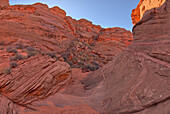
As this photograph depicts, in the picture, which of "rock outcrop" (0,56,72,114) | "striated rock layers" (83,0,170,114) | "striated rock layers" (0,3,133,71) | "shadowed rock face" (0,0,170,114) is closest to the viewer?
"striated rock layers" (83,0,170,114)

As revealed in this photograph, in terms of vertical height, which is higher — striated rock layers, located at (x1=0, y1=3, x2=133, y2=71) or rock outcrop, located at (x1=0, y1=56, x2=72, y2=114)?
striated rock layers, located at (x1=0, y1=3, x2=133, y2=71)

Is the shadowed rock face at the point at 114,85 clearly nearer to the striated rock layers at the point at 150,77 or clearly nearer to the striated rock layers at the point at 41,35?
the striated rock layers at the point at 150,77

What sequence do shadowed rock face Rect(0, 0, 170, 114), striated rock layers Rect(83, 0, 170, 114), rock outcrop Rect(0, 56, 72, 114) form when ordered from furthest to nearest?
rock outcrop Rect(0, 56, 72, 114)
shadowed rock face Rect(0, 0, 170, 114)
striated rock layers Rect(83, 0, 170, 114)

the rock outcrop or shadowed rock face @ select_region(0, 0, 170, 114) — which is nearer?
shadowed rock face @ select_region(0, 0, 170, 114)

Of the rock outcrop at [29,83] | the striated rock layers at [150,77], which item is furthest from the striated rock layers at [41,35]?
the striated rock layers at [150,77]

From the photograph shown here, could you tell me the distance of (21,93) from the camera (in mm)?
3572

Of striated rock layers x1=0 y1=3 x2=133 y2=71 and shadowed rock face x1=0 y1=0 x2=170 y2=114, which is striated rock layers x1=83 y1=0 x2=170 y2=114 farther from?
striated rock layers x1=0 y1=3 x2=133 y2=71

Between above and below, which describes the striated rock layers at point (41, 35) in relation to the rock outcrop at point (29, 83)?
above

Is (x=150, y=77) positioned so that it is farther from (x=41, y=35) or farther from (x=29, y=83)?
(x=41, y=35)

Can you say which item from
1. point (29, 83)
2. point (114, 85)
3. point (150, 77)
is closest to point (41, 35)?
point (29, 83)

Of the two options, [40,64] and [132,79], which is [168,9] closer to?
[132,79]

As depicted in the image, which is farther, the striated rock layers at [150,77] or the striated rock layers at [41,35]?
the striated rock layers at [41,35]

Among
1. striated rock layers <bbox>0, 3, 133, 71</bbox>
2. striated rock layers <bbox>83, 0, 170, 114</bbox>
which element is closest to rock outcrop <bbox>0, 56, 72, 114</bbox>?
striated rock layers <bbox>83, 0, 170, 114</bbox>

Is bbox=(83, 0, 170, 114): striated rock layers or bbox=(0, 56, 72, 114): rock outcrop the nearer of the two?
bbox=(83, 0, 170, 114): striated rock layers
